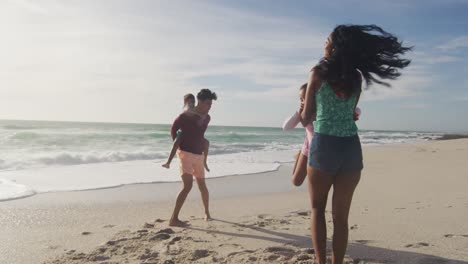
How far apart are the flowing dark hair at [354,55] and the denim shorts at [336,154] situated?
1.08 ft

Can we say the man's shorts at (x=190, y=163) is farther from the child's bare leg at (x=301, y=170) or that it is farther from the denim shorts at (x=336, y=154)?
the denim shorts at (x=336, y=154)

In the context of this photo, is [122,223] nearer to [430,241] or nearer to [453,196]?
[430,241]

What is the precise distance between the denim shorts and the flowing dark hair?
33cm

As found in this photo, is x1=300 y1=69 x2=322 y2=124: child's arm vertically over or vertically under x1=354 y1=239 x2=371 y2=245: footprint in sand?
over

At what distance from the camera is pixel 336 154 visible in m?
2.80

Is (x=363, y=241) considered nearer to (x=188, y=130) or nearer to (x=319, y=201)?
(x=319, y=201)

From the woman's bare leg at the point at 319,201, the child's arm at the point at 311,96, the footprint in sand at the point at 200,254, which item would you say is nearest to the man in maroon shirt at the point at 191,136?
the footprint in sand at the point at 200,254

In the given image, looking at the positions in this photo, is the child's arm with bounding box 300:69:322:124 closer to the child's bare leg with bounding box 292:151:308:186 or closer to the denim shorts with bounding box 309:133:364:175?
the denim shorts with bounding box 309:133:364:175

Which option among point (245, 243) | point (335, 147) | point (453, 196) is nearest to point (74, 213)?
point (245, 243)

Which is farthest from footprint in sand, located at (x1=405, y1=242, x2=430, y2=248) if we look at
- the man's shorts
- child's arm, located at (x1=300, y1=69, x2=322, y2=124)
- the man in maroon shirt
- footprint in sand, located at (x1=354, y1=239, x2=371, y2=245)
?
the man's shorts

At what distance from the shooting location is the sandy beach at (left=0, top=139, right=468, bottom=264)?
12.3 feet

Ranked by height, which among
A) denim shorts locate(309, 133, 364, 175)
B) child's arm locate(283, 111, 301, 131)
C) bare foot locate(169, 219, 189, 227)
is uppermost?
child's arm locate(283, 111, 301, 131)

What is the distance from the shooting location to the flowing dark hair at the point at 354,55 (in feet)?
8.93

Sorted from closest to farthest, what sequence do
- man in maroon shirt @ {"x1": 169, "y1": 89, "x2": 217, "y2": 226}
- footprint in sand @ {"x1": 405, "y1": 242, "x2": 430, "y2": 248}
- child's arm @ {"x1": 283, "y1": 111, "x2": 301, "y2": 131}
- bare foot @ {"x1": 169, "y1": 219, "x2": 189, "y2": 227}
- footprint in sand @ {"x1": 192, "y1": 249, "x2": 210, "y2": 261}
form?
child's arm @ {"x1": 283, "y1": 111, "x2": 301, "y2": 131} < footprint in sand @ {"x1": 192, "y1": 249, "x2": 210, "y2": 261} < footprint in sand @ {"x1": 405, "y1": 242, "x2": 430, "y2": 248} < bare foot @ {"x1": 169, "y1": 219, "x2": 189, "y2": 227} < man in maroon shirt @ {"x1": 169, "y1": 89, "x2": 217, "y2": 226}
